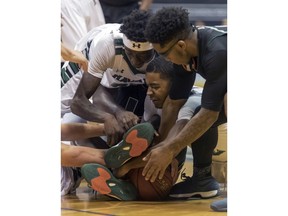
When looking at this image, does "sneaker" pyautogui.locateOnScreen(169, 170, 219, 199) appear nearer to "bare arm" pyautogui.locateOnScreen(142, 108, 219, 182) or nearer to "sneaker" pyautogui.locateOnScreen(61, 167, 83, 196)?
"bare arm" pyautogui.locateOnScreen(142, 108, 219, 182)

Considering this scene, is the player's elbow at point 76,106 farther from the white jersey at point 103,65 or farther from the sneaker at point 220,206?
the sneaker at point 220,206

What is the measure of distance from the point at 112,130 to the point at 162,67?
0.35m

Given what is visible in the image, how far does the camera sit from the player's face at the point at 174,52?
3.23m

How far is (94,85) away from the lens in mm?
3424

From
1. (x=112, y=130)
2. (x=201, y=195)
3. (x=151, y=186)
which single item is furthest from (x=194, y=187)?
(x=112, y=130)

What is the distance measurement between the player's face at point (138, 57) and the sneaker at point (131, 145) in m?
0.27

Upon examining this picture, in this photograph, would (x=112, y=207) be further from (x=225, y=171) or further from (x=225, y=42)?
(x=225, y=42)

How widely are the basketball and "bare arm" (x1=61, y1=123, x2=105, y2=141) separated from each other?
24 centimetres

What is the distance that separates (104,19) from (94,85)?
0.30 meters

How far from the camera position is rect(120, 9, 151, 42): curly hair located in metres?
3.28

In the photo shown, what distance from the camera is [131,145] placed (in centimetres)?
334

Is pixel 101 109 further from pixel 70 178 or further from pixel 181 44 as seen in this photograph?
pixel 181 44

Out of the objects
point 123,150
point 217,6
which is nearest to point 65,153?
point 123,150

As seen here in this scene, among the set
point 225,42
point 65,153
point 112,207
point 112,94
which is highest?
point 225,42
